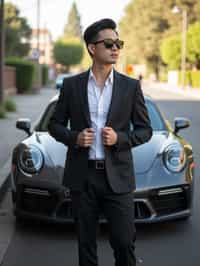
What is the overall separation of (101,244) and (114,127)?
206 centimetres

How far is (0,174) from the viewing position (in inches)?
304

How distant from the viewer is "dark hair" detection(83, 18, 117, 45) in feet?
10.7

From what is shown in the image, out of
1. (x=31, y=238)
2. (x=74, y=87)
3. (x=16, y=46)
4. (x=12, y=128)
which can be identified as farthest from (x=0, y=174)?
(x=16, y=46)

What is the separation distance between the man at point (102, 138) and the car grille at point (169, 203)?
1.84 metres

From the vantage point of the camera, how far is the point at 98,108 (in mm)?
3242

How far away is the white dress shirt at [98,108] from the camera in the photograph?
322 centimetres

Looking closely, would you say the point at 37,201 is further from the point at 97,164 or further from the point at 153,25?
the point at 153,25

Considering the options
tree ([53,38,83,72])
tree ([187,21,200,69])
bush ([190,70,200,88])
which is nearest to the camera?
tree ([187,21,200,69])

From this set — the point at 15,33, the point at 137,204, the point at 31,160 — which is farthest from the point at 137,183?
the point at 15,33

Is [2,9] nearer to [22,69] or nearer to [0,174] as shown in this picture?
[0,174]

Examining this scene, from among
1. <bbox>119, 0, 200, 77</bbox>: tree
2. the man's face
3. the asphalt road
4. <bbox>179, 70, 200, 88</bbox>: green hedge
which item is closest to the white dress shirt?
the man's face

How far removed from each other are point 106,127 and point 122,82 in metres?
0.32

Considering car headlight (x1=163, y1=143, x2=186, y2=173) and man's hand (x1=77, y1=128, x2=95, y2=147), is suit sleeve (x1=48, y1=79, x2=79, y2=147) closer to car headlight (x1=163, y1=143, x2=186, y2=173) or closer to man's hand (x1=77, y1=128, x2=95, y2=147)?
man's hand (x1=77, y1=128, x2=95, y2=147)

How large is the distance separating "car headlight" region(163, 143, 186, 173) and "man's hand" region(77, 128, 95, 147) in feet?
7.68
